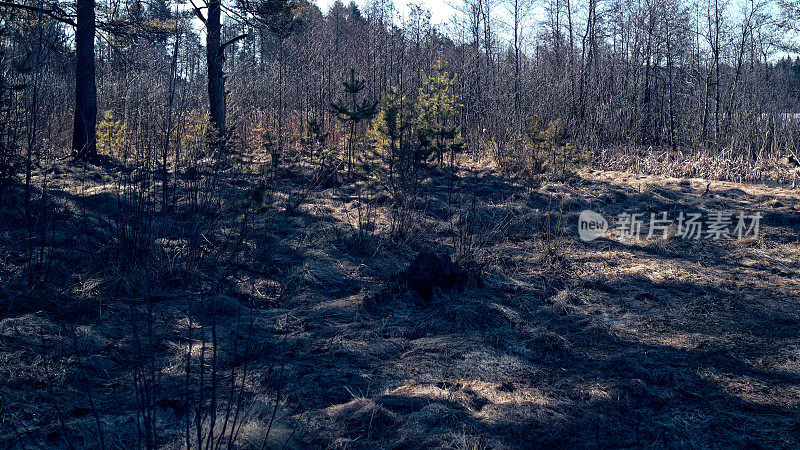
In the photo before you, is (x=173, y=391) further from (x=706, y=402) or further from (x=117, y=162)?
(x=117, y=162)

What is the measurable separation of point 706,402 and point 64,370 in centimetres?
346

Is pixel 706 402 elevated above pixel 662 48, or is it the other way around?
pixel 662 48

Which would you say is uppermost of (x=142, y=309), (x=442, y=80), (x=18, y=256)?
(x=442, y=80)

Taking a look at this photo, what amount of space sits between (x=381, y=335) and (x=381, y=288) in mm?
887

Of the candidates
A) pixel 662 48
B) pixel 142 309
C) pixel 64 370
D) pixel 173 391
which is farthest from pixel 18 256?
pixel 662 48

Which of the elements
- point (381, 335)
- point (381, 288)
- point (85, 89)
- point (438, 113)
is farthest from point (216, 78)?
point (381, 335)

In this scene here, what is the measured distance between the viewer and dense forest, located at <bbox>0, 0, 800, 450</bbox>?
106 inches

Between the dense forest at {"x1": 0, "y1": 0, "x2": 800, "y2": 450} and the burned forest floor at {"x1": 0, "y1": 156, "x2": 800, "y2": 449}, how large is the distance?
20mm

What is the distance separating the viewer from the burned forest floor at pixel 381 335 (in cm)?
261

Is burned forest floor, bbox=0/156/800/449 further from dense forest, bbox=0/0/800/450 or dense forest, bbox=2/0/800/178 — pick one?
dense forest, bbox=2/0/800/178

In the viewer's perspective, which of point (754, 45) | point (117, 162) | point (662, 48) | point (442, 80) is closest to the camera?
point (442, 80)

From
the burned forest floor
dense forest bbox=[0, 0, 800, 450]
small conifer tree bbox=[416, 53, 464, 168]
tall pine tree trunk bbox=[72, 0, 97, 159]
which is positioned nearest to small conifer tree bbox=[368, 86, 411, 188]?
dense forest bbox=[0, 0, 800, 450]

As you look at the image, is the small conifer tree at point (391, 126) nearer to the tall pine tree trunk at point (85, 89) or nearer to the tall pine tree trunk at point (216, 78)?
the tall pine tree trunk at point (216, 78)

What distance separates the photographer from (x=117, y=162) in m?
9.79
